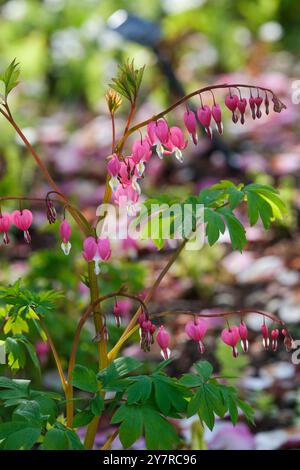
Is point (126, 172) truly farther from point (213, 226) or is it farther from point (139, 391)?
point (139, 391)

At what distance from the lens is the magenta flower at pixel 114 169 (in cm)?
182

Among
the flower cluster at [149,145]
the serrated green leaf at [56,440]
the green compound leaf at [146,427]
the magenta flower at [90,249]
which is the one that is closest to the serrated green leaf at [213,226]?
the flower cluster at [149,145]

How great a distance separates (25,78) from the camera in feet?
21.0

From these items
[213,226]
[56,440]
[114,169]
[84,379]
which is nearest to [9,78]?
[114,169]

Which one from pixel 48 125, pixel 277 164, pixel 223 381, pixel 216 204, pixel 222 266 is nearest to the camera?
pixel 216 204

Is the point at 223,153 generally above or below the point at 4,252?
above

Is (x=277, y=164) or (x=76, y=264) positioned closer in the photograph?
(x=76, y=264)

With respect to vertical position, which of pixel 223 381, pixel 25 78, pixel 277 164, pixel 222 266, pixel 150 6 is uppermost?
pixel 150 6

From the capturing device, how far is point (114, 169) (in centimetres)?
182

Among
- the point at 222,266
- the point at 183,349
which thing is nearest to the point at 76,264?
the point at 183,349

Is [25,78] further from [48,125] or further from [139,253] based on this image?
[139,253]

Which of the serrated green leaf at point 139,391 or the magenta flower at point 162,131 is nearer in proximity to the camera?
the serrated green leaf at point 139,391

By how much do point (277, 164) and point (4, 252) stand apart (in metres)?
1.61

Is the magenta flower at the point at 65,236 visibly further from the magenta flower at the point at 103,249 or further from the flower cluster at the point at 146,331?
the flower cluster at the point at 146,331
